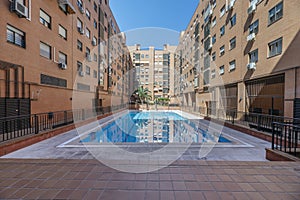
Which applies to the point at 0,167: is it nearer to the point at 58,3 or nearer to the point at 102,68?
the point at 58,3

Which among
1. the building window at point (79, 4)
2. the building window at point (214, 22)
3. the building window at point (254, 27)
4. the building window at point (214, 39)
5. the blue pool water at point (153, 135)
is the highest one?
the building window at point (214, 22)

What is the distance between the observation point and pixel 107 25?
2009 centimetres

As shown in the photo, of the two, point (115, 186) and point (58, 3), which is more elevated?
point (58, 3)

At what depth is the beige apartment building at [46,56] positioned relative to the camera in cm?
642

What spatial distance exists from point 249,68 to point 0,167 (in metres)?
13.0

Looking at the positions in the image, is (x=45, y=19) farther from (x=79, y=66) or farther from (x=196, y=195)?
(x=196, y=195)

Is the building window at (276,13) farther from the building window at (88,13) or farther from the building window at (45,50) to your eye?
the building window at (88,13)

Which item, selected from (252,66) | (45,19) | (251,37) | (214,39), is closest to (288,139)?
(252,66)

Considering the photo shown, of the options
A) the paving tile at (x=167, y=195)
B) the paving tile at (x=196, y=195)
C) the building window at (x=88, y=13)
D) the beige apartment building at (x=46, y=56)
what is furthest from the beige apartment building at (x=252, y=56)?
the building window at (x=88, y=13)

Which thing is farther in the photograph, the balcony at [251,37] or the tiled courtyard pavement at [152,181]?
the balcony at [251,37]

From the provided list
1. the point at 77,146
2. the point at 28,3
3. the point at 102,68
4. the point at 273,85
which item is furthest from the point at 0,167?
the point at 102,68

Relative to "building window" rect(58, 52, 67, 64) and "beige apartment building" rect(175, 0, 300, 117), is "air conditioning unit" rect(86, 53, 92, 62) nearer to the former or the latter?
"building window" rect(58, 52, 67, 64)

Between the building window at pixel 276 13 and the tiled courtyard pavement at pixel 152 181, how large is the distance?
30.3 ft

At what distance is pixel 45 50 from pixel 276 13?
45.8 feet
